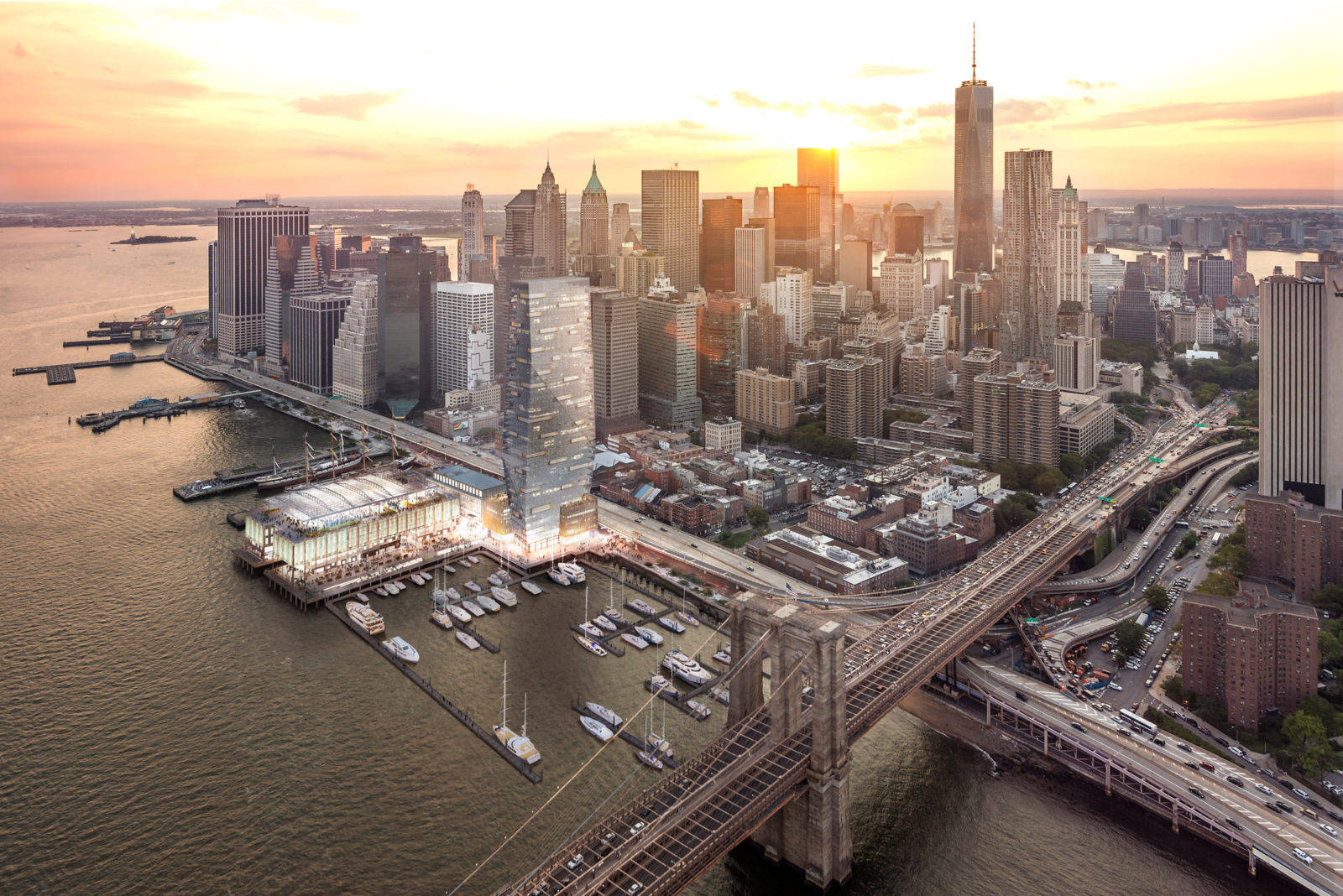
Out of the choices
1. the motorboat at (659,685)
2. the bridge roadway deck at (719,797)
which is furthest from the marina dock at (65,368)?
the bridge roadway deck at (719,797)

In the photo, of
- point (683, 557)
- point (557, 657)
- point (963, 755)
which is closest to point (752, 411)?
point (683, 557)

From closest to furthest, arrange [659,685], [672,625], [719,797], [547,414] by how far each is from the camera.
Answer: [719,797]
[659,685]
[672,625]
[547,414]

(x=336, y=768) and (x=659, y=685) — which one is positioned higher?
(x=659, y=685)

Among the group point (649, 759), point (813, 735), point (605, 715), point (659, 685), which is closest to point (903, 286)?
point (659, 685)

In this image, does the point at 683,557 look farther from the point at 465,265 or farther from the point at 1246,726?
the point at 465,265

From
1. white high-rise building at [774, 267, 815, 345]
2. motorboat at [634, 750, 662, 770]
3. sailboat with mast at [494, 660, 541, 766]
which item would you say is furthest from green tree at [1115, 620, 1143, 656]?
white high-rise building at [774, 267, 815, 345]

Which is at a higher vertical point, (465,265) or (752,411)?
(465,265)

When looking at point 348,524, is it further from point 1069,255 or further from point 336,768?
point 1069,255
